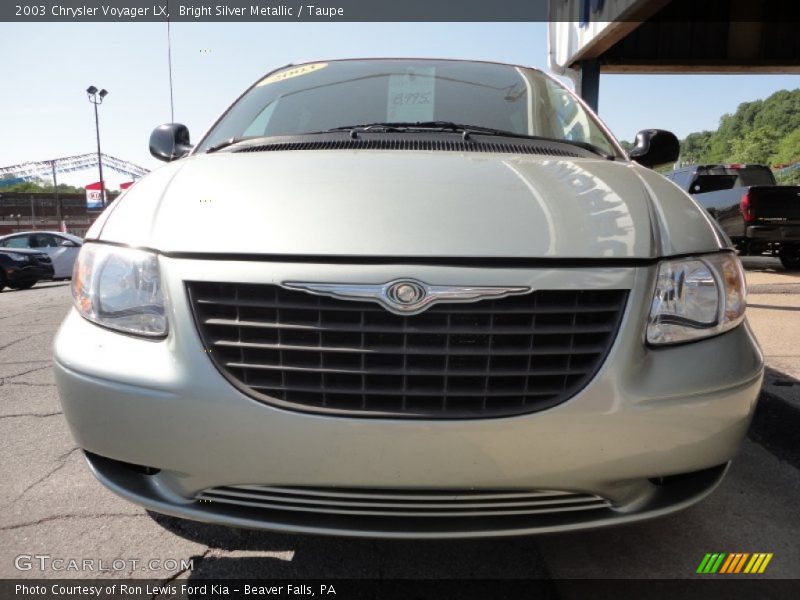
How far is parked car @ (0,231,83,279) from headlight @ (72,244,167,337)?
13.2m

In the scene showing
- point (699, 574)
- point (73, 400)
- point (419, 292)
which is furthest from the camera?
point (699, 574)

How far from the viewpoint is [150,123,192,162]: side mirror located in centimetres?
272

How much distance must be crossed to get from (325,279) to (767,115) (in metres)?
117

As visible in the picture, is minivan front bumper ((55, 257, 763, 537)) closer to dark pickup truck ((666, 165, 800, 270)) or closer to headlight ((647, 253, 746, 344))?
headlight ((647, 253, 746, 344))

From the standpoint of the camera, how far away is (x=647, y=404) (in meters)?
1.35

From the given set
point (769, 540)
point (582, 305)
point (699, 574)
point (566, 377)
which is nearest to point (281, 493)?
point (566, 377)

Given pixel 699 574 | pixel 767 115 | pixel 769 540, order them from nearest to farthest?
1. pixel 699 574
2. pixel 769 540
3. pixel 767 115

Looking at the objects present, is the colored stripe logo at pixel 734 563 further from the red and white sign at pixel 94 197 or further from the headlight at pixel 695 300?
the red and white sign at pixel 94 197

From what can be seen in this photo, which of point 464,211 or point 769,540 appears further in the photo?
point 769,540

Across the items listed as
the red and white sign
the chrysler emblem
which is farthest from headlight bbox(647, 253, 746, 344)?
the red and white sign

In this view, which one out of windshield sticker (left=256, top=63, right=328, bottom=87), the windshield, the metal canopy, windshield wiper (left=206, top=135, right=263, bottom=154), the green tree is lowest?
windshield wiper (left=206, top=135, right=263, bottom=154)

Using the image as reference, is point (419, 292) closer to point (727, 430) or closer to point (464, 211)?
point (464, 211)

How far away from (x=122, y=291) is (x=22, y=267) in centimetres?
1267

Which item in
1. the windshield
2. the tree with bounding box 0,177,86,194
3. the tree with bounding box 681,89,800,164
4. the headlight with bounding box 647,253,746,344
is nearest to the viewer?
the headlight with bounding box 647,253,746,344
